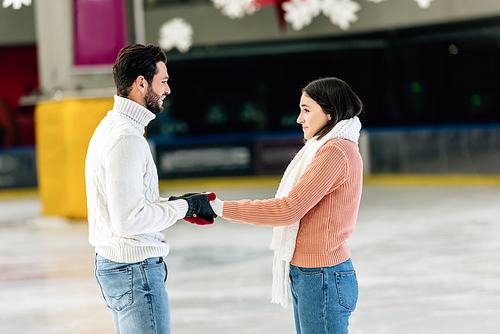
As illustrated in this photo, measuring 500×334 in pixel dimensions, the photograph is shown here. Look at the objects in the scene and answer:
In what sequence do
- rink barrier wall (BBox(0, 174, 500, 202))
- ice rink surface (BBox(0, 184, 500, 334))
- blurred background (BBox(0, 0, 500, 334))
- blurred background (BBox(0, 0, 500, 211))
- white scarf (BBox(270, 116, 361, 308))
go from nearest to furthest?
white scarf (BBox(270, 116, 361, 308))
ice rink surface (BBox(0, 184, 500, 334))
blurred background (BBox(0, 0, 500, 334))
rink barrier wall (BBox(0, 174, 500, 202))
blurred background (BBox(0, 0, 500, 211))

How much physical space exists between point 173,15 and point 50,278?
514 inches

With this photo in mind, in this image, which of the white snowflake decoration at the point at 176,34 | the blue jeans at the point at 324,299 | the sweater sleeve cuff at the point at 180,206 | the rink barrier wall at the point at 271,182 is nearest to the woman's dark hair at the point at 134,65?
the sweater sleeve cuff at the point at 180,206

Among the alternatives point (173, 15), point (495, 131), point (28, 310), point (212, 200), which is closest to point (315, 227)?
point (212, 200)

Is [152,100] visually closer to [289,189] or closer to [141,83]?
[141,83]

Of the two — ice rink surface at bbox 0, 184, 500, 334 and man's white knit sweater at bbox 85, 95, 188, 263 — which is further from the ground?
man's white knit sweater at bbox 85, 95, 188, 263

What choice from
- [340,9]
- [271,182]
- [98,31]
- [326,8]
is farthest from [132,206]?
[271,182]

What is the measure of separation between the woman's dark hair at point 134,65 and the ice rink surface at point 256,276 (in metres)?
2.17

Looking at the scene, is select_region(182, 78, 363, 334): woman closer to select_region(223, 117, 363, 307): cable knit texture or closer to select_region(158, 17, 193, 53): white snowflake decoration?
select_region(223, 117, 363, 307): cable knit texture

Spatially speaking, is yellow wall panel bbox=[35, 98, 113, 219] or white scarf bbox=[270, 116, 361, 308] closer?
white scarf bbox=[270, 116, 361, 308]

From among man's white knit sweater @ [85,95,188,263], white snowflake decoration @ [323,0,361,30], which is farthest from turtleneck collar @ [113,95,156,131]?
white snowflake decoration @ [323,0,361,30]

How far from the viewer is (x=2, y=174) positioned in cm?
1383

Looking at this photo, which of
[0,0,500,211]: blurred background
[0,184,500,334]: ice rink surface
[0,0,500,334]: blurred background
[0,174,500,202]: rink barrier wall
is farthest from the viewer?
[0,0,500,211]: blurred background

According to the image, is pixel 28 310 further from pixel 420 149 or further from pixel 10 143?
pixel 10 143

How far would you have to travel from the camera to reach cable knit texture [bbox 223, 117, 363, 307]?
1932 millimetres
